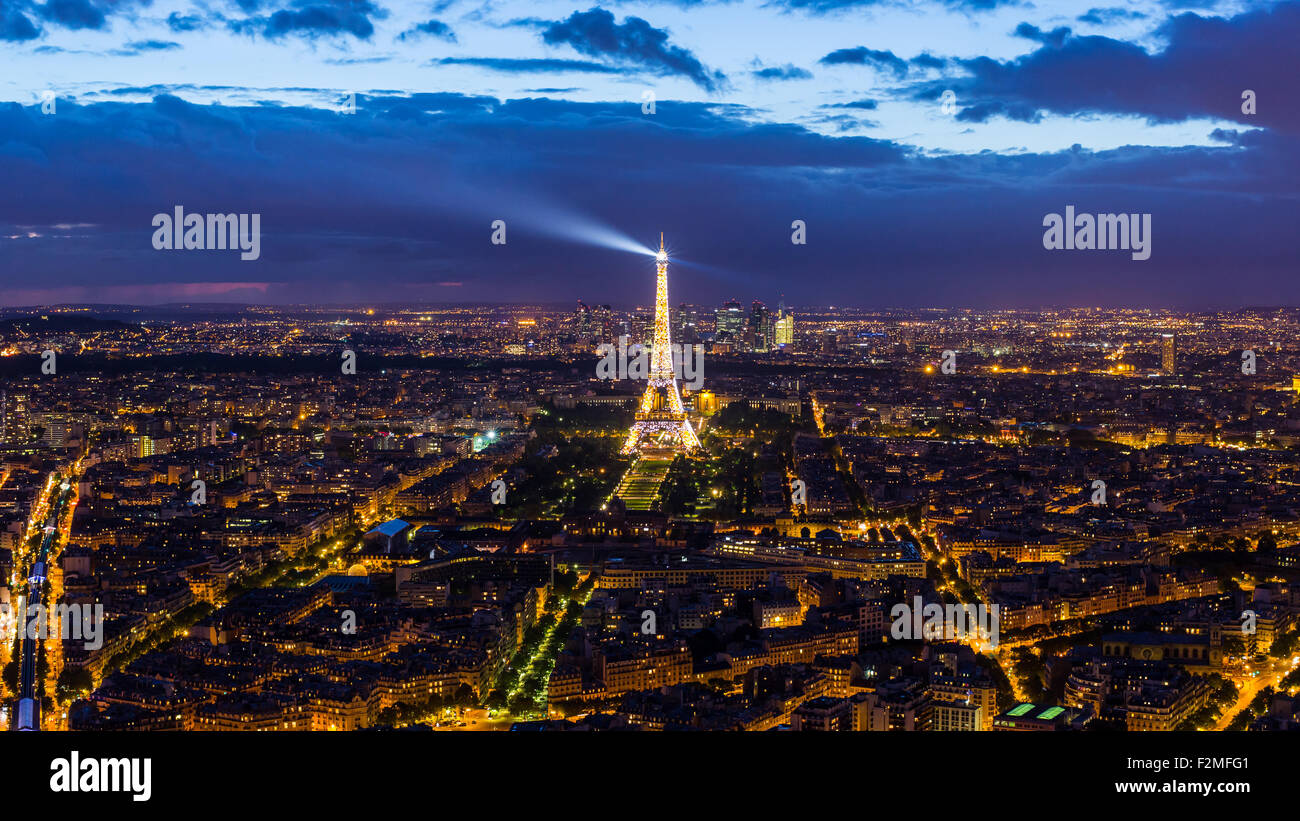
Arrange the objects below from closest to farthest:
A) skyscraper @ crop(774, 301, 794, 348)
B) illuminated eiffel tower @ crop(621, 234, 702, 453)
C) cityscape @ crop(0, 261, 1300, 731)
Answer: cityscape @ crop(0, 261, 1300, 731) < illuminated eiffel tower @ crop(621, 234, 702, 453) < skyscraper @ crop(774, 301, 794, 348)

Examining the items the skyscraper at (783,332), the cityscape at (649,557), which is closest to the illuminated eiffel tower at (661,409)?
the cityscape at (649,557)

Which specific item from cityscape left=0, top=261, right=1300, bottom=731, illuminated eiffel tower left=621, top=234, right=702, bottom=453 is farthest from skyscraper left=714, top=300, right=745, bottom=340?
illuminated eiffel tower left=621, top=234, right=702, bottom=453

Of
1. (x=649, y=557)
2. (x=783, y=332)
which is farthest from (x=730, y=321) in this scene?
(x=649, y=557)

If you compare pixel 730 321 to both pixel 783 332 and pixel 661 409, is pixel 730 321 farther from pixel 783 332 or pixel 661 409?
pixel 661 409

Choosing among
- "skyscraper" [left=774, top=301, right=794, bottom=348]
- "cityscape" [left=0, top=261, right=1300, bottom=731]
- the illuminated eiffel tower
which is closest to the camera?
"cityscape" [left=0, top=261, right=1300, bottom=731]

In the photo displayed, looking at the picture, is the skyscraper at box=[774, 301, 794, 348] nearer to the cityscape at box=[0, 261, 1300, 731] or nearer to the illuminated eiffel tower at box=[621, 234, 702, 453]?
the cityscape at box=[0, 261, 1300, 731]

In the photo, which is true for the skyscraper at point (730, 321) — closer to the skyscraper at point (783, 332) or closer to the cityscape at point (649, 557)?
the skyscraper at point (783, 332)

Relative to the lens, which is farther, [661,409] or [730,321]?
[730,321]
